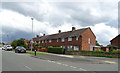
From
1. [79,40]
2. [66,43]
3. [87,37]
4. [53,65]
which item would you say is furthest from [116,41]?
[53,65]

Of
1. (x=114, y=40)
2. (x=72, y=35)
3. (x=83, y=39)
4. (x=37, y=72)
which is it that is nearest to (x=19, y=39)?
(x=72, y=35)

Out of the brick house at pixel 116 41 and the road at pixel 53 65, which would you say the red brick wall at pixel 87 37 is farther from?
the road at pixel 53 65

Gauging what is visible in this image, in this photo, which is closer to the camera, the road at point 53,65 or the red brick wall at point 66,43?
the road at point 53,65

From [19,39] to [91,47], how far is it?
31201 millimetres

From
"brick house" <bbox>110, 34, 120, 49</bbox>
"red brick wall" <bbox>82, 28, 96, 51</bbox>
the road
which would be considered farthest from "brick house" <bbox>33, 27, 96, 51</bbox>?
the road

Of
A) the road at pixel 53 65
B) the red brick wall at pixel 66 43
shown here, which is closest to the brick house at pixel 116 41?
the red brick wall at pixel 66 43

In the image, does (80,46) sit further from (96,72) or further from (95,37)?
(96,72)

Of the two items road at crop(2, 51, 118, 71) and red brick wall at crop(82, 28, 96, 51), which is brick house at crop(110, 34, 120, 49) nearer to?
red brick wall at crop(82, 28, 96, 51)

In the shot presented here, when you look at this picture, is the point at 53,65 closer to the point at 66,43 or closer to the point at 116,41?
the point at 66,43

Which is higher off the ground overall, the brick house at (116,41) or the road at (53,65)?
the brick house at (116,41)

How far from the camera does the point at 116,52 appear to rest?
Result: 30891mm

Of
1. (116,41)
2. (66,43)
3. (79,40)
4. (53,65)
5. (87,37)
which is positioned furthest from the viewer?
(116,41)

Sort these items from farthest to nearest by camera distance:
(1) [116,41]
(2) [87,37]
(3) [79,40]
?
Answer: (1) [116,41] → (2) [87,37] → (3) [79,40]

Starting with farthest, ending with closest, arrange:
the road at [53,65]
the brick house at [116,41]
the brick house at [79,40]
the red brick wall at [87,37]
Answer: the brick house at [116,41]
the red brick wall at [87,37]
the brick house at [79,40]
the road at [53,65]
